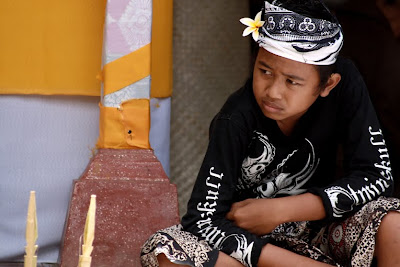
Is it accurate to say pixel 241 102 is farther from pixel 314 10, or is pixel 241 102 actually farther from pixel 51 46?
pixel 51 46

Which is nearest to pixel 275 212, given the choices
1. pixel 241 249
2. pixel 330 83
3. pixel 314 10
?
pixel 241 249

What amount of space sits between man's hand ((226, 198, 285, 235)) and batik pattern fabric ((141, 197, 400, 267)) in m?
0.13

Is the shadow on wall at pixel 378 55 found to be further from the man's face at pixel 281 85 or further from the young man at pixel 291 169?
the man's face at pixel 281 85

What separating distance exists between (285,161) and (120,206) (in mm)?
650

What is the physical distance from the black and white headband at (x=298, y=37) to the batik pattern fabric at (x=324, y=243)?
48 cm

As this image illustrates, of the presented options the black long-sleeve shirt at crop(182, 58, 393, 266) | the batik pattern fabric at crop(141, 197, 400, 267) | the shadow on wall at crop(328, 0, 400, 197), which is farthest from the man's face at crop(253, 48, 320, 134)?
the shadow on wall at crop(328, 0, 400, 197)

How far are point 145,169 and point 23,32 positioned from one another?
2.35ft

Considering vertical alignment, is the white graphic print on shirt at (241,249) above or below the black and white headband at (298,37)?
below

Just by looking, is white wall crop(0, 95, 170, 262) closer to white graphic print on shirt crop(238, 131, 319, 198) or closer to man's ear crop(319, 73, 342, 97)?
white graphic print on shirt crop(238, 131, 319, 198)

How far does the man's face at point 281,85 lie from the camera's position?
6.70 ft

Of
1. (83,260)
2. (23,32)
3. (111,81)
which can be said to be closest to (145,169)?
(111,81)

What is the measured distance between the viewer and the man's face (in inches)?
80.4

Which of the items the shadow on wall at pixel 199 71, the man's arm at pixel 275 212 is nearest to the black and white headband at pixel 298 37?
the man's arm at pixel 275 212

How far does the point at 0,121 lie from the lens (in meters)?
2.73
